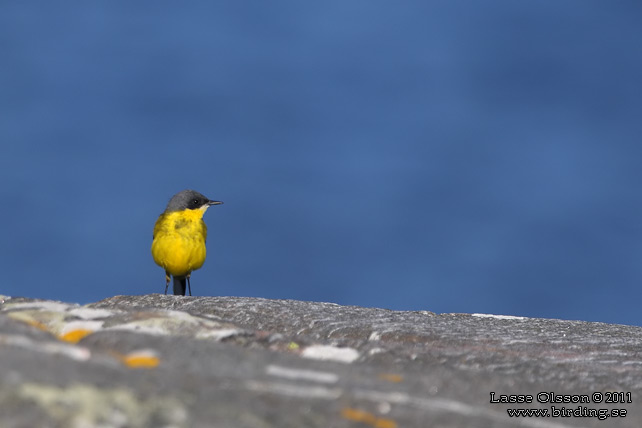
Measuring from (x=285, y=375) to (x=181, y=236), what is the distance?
20.3ft

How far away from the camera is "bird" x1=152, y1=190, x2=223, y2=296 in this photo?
9102 mm

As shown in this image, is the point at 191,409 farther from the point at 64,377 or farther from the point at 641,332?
the point at 641,332

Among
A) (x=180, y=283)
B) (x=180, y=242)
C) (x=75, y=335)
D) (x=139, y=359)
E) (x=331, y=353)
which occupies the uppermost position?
(x=180, y=242)

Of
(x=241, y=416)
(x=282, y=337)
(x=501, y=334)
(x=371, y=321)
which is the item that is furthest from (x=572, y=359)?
(x=241, y=416)

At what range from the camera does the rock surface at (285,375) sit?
2.45m

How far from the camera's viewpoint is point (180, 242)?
9.09m

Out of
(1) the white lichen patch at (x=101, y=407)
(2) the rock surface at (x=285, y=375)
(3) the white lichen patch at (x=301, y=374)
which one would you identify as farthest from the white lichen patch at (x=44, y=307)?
(1) the white lichen patch at (x=101, y=407)

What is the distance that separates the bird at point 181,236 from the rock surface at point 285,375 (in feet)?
10.5

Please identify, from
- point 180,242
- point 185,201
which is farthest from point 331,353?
point 185,201

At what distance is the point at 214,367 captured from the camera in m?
3.11

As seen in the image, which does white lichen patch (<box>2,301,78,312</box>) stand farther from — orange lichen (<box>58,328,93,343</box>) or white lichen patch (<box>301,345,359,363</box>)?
white lichen patch (<box>301,345,359,363</box>)

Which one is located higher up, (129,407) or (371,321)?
(371,321)

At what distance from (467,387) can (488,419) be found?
1.83ft

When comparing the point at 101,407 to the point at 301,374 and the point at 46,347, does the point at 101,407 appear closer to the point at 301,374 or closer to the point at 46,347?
the point at 46,347
